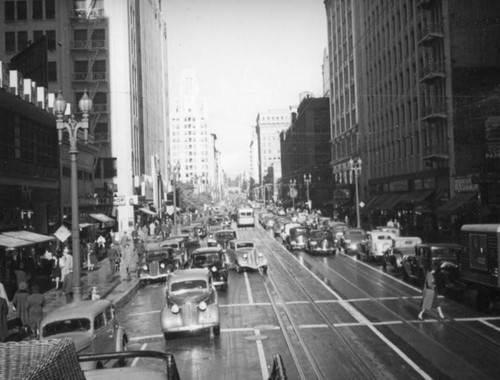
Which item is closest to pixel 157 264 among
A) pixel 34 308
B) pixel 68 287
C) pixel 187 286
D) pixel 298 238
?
pixel 68 287

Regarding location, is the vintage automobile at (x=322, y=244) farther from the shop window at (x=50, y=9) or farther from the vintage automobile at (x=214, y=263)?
the shop window at (x=50, y=9)

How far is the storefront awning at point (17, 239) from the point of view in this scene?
22053 millimetres

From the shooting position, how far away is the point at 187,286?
54.7ft

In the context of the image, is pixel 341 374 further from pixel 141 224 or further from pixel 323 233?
pixel 141 224

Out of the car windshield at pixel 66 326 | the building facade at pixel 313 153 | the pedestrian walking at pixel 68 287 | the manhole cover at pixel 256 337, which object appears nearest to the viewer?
the car windshield at pixel 66 326

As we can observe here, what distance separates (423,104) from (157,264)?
3194cm

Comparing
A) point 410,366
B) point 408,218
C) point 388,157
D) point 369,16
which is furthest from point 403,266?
point 369,16

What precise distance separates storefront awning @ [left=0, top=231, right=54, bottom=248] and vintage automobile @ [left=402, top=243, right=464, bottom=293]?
657 inches

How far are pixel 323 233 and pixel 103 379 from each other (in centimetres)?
3448

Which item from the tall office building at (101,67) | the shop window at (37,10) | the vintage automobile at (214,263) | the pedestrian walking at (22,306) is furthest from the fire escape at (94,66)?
the pedestrian walking at (22,306)

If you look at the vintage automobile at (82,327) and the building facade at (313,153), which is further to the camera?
the building facade at (313,153)

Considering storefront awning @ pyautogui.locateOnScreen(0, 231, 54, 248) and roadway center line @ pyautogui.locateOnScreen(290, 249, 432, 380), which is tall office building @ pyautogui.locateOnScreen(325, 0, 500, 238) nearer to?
roadway center line @ pyautogui.locateOnScreen(290, 249, 432, 380)

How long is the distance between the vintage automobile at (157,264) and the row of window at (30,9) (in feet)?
137

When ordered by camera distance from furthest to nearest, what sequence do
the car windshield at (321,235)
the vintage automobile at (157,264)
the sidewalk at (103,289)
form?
the car windshield at (321,235)
the vintage automobile at (157,264)
the sidewalk at (103,289)
